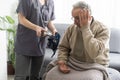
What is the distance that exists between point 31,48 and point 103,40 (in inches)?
31.6

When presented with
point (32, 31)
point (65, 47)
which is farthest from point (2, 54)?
point (65, 47)

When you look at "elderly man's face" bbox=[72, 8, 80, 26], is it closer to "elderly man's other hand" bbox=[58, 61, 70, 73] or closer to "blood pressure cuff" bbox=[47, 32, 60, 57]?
"elderly man's other hand" bbox=[58, 61, 70, 73]

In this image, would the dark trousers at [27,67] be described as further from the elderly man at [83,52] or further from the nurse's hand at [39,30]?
the elderly man at [83,52]

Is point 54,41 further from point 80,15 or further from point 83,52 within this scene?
point 80,15

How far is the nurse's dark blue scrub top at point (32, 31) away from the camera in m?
2.28

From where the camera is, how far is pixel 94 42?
1.82 m

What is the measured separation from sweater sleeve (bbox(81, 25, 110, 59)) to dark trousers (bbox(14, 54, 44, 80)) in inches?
30.0

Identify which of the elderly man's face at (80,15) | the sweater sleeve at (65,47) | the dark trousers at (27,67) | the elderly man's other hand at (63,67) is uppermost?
the elderly man's face at (80,15)

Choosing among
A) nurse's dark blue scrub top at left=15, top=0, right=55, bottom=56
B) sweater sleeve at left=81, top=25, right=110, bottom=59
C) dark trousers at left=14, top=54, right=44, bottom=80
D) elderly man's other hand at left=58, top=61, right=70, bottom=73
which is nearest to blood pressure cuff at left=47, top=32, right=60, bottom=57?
nurse's dark blue scrub top at left=15, top=0, right=55, bottom=56

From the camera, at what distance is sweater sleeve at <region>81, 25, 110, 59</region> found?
1821 mm

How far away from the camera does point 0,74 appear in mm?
2969

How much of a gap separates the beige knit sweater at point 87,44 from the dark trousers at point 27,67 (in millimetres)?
466

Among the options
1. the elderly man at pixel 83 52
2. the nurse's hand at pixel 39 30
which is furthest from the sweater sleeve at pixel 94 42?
the nurse's hand at pixel 39 30

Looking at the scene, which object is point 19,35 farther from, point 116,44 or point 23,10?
point 116,44
